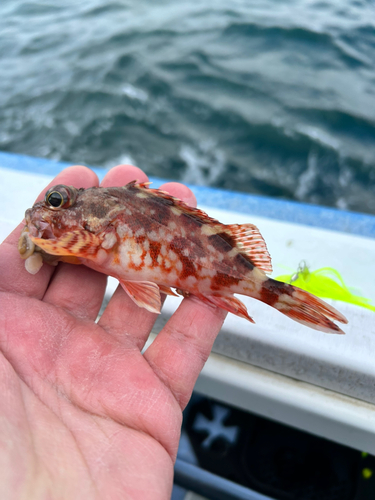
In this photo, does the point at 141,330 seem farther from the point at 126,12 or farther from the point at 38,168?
the point at 126,12

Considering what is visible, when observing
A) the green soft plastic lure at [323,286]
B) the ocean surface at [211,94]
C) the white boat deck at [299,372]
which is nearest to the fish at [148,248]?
the white boat deck at [299,372]

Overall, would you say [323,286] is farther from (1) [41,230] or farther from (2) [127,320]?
(1) [41,230]

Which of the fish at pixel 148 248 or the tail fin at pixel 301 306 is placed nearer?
the tail fin at pixel 301 306

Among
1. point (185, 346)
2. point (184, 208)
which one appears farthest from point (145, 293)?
point (184, 208)

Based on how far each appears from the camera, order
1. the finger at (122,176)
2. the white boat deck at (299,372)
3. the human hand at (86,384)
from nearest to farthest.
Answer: the human hand at (86,384) → the white boat deck at (299,372) → the finger at (122,176)

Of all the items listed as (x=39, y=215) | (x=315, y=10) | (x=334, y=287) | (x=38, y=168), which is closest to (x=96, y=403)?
(x=39, y=215)

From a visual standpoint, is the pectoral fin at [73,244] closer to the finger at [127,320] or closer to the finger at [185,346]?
the finger at [127,320]
